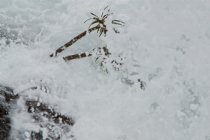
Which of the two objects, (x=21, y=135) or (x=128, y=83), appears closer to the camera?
(x=21, y=135)

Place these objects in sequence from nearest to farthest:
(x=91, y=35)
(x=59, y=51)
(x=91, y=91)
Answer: (x=91, y=91) < (x=59, y=51) < (x=91, y=35)

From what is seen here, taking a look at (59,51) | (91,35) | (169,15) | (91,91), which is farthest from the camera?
(169,15)

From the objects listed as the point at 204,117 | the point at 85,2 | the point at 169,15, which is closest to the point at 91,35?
the point at 85,2

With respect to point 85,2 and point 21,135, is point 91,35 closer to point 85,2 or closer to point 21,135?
point 85,2

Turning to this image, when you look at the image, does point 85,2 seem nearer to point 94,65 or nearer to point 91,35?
point 91,35

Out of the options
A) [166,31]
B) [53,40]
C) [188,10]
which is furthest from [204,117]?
[53,40]

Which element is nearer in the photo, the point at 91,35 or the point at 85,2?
the point at 91,35

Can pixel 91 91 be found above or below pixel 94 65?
below

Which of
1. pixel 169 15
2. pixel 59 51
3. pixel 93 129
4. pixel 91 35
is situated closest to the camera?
pixel 93 129

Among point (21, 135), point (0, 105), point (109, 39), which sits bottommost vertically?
point (21, 135)
